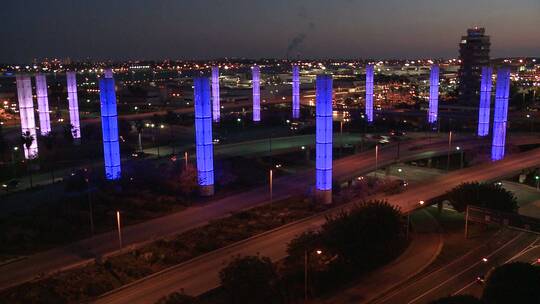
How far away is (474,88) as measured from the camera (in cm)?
13875

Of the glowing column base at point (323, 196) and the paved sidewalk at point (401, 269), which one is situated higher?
the glowing column base at point (323, 196)

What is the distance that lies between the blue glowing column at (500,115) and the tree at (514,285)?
38.6 meters

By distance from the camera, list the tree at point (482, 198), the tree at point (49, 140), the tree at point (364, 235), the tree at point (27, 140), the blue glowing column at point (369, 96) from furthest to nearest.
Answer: the blue glowing column at point (369, 96) < the tree at point (49, 140) < the tree at point (27, 140) < the tree at point (482, 198) < the tree at point (364, 235)

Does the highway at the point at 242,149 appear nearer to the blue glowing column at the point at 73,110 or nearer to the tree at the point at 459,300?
the blue glowing column at the point at 73,110

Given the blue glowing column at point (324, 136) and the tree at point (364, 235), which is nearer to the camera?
the tree at point (364, 235)

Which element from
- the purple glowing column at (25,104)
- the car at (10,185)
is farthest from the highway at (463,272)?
the purple glowing column at (25,104)

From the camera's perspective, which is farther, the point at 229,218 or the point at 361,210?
the point at 229,218

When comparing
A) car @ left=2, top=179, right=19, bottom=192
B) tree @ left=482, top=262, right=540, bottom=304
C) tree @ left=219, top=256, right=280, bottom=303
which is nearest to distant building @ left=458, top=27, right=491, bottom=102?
car @ left=2, top=179, right=19, bottom=192

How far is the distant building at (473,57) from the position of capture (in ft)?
459

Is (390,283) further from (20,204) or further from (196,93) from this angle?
(20,204)

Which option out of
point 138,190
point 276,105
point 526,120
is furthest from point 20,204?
point 276,105

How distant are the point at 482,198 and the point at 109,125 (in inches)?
1211

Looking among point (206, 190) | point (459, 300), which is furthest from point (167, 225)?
point (459, 300)

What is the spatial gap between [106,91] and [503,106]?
4503 cm
